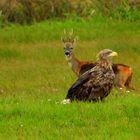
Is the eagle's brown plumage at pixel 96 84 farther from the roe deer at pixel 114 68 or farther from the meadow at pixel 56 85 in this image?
the roe deer at pixel 114 68

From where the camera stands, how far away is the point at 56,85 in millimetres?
16531

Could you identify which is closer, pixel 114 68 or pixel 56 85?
pixel 114 68

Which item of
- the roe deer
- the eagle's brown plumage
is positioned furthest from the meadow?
the roe deer

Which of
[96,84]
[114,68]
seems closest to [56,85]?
[114,68]

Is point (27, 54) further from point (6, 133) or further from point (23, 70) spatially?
point (6, 133)

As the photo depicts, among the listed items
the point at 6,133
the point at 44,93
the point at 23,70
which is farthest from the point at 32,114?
the point at 23,70

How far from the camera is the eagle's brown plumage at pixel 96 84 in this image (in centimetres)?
1149

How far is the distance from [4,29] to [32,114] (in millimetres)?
16584

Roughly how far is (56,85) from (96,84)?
506 cm

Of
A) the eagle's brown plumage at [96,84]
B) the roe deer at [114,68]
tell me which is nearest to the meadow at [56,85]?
the eagle's brown plumage at [96,84]

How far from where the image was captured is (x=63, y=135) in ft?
29.9

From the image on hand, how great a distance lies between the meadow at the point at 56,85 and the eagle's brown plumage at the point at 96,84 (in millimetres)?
Result: 240

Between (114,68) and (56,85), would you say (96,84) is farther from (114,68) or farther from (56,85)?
(56,85)

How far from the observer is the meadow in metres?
9.44
